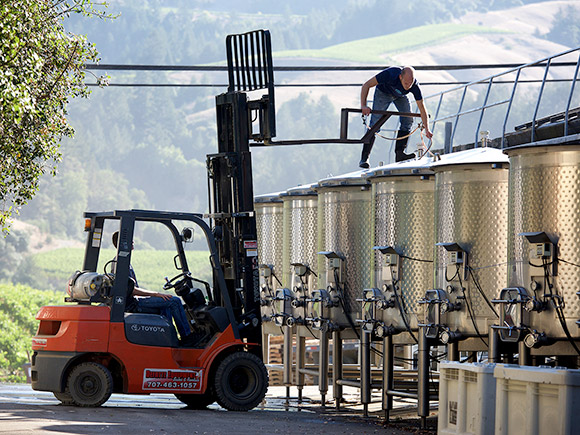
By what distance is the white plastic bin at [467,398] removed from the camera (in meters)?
10.4

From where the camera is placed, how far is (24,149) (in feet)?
51.8

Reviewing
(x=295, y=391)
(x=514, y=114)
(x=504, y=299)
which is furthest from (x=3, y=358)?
(x=514, y=114)

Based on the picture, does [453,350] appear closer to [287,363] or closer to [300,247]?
[300,247]

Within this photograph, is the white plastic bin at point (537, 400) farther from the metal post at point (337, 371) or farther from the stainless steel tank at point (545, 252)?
the metal post at point (337, 371)

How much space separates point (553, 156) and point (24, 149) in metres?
8.06

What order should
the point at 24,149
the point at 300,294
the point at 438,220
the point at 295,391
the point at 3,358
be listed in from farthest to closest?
the point at 3,358
the point at 295,391
the point at 300,294
the point at 24,149
the point at 438,220

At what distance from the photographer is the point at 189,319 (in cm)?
1544

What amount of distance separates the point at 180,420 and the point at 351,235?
189 inches

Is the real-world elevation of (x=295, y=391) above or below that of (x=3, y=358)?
above

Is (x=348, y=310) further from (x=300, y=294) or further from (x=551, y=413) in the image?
(x=551, y=413)

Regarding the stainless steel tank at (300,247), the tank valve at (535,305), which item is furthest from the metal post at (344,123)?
the tank valve at (535,305)

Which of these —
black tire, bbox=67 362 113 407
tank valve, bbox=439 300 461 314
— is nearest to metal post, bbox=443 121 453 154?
tank valve, bbox=439 300 461 314

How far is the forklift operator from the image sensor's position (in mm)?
14641

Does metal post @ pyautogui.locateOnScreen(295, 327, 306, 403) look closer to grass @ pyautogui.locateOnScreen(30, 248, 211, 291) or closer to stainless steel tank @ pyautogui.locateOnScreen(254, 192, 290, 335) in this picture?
stainless steel tank @ pyautogui.locateOnScreen(254, 192, 290, 335)
